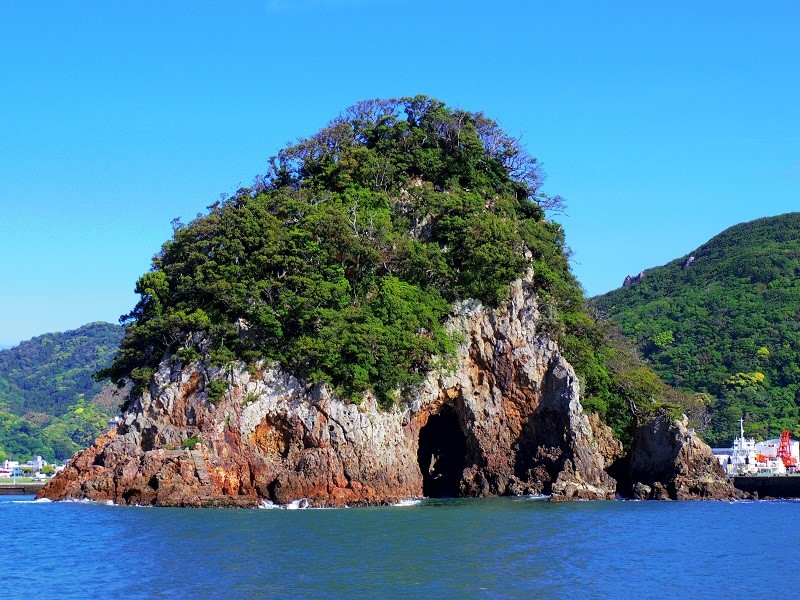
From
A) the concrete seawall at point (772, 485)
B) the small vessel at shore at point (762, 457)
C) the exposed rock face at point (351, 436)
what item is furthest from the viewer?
the small vessel at shore at point (762, 457)

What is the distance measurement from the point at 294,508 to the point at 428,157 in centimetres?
2448

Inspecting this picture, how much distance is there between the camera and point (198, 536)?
114ft

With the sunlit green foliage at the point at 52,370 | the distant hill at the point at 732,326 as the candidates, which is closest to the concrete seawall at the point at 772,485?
the distant hill at the point at 732,326

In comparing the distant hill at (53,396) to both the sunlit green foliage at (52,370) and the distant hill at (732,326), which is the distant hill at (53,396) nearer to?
the sunlit green foliage at (52,370)

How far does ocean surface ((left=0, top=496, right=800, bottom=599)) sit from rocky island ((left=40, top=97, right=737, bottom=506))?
3889 mm

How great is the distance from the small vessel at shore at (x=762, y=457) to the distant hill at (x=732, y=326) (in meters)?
3.09

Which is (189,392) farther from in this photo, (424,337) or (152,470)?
(424,337)

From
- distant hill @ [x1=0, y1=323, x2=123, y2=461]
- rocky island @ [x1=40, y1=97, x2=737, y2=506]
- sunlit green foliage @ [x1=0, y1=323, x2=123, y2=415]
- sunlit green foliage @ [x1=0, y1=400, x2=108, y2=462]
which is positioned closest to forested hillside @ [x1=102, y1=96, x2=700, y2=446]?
rocky island @ [x1=40, y1=97, x2=737, y2=506]

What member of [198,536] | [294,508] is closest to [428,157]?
[294,508]

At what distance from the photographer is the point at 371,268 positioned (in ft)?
181

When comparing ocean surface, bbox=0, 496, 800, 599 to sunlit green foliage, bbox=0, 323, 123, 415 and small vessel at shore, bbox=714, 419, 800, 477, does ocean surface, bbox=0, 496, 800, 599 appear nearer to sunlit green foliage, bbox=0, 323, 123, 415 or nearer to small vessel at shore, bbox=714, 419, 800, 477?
small vessel at shore, bbox=714, 419, 800, 477

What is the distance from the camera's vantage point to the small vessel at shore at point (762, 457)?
71.4 metres

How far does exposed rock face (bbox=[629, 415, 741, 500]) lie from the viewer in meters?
53.8

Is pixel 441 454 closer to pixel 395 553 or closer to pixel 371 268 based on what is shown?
pixel 371 268
